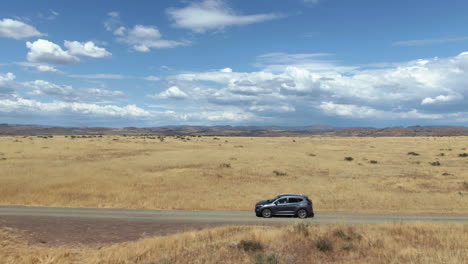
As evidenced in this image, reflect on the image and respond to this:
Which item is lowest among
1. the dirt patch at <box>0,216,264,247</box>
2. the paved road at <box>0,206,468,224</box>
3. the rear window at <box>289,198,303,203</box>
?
the paved road at <box>0,206,468,224</box>

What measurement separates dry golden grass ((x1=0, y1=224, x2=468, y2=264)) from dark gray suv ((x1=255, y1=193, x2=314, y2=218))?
25.2ft

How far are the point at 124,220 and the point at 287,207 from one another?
11369 millimetres

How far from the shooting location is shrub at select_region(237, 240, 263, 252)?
13.3 m

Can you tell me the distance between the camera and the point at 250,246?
1350 centimetres

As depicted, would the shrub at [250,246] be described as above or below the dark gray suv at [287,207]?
above

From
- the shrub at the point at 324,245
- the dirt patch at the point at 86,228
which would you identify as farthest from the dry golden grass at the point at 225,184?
the shrub at the point at 324,245

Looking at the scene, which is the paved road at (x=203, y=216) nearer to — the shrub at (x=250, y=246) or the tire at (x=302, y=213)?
the tire at (x=302, y=213)

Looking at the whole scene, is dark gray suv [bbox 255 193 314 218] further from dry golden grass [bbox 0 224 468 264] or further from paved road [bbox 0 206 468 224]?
dry golden grass [bbox 0 224 468 264]

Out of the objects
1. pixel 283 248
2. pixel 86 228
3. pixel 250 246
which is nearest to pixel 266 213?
pixel 283 248

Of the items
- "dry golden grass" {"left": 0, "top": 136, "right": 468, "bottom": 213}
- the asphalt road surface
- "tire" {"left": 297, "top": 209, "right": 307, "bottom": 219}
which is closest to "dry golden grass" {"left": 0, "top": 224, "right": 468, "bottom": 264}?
the asphalt road surface

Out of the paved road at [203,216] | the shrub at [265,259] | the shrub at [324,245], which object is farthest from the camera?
the paved road at [203,216]

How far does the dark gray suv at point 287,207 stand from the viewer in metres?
24.9

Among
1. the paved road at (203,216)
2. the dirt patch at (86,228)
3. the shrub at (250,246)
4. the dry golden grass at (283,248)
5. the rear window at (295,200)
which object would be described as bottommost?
the paved road at (203,216)

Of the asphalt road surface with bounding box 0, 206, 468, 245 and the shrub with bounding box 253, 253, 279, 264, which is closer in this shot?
the shrub with bounding box 253, 253, 279, 264
